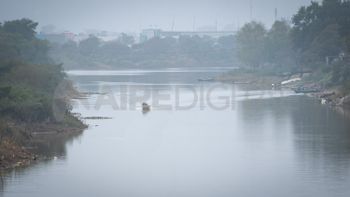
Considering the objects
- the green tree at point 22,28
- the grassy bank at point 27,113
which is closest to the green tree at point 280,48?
the green tree at point 22,28

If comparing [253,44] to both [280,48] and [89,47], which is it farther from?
[89,47]

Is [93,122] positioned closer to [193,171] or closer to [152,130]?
[152,130]

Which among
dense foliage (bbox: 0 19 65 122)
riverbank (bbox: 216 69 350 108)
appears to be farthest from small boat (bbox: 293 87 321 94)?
dense foliage (bbox: 0 19 65 122)

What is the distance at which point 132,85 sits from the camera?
61.7 metres

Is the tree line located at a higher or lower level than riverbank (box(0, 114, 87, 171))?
higher

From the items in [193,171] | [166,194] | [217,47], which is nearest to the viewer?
[166,194]

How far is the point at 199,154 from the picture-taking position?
89.7 feet

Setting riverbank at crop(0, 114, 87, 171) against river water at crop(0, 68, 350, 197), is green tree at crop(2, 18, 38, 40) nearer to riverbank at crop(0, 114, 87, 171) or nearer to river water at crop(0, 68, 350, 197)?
river water at crop(0, 68, 350, 197)

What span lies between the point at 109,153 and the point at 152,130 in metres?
5.98

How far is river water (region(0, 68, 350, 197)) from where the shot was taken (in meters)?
22.1

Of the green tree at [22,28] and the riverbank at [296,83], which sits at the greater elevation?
the green tree at [22,28]

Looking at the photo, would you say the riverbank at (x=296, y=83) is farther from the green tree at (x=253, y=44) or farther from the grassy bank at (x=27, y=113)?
the grassy bank at (x=27, y=113)

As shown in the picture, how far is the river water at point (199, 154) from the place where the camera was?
872 inches

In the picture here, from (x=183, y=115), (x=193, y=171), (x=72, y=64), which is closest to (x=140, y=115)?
(x=183, y=115)
